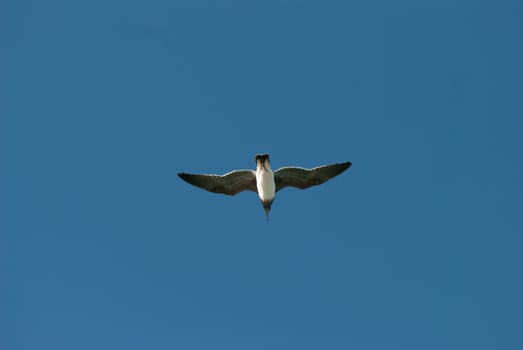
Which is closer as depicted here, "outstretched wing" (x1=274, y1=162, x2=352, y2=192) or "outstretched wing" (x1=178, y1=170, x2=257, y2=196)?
"outstretched wing" (x1=178, y1=170, x2=257, y2=196)

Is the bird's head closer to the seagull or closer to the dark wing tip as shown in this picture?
the seagull

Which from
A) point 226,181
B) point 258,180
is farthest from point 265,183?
point 226,181

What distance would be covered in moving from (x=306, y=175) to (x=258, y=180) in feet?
8.72

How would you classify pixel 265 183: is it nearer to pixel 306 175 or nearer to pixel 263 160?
pixel 263 160

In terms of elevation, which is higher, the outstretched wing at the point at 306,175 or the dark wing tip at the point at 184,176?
the dark wing tip at the point at 184,176

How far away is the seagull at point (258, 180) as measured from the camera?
126ft

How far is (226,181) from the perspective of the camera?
38781mm

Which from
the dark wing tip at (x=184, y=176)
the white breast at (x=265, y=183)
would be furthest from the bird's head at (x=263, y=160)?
the dark wing tip at (x=184, y=176)

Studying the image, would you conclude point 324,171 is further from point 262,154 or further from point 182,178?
point 182,178

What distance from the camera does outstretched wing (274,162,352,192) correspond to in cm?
3872

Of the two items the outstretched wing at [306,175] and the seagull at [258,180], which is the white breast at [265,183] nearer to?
the seagull at [258,180]

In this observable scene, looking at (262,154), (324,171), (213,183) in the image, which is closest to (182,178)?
(213,183)

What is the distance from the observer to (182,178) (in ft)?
128

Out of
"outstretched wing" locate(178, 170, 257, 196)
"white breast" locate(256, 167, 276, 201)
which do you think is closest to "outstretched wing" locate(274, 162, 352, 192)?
"white breast" locate(256, 167, 276, 201)
